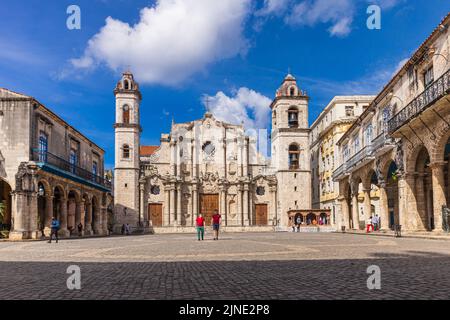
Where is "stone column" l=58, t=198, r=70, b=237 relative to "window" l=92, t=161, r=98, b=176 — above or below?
below

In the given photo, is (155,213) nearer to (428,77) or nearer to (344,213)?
(344,213)

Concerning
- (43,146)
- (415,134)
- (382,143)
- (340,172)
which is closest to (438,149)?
(415,134)

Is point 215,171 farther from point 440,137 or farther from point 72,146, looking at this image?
point 440,137

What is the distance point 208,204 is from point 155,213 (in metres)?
6.26

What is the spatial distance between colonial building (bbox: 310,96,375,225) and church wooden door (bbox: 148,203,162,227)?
61.7 feet

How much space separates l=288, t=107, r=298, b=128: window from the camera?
5378cm

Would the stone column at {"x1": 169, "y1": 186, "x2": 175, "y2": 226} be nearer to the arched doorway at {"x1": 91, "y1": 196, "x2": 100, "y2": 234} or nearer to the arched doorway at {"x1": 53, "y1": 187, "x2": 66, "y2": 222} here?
the arched doorway at {"x1": 91, "y1": 196, "x2": 100, "y2": 234}

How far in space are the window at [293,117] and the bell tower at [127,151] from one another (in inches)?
694

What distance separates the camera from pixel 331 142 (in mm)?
49062

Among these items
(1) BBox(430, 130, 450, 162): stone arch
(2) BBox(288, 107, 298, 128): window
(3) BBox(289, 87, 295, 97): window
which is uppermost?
(3) BBox(289, 87, 295, 97): window

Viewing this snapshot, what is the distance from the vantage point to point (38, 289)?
6801 millimetres

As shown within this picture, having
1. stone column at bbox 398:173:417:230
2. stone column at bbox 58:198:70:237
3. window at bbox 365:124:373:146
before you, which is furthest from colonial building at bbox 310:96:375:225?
stone column at bbox 58:198:70:237

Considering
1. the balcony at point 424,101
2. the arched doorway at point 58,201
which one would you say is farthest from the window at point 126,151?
the balcony at point 424,101
